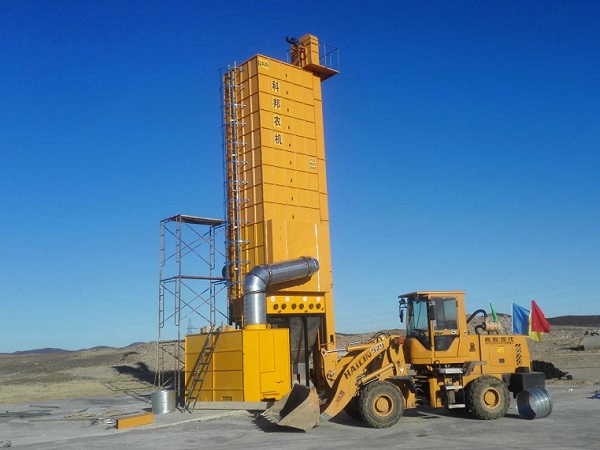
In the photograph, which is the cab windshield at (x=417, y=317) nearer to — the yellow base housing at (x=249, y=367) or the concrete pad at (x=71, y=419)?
the yellow base housing at (x=249, y=367)

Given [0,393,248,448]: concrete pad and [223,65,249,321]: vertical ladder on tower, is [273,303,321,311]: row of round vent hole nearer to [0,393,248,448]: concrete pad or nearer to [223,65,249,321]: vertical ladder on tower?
[223,65,249,321]: vertical ladder on tower

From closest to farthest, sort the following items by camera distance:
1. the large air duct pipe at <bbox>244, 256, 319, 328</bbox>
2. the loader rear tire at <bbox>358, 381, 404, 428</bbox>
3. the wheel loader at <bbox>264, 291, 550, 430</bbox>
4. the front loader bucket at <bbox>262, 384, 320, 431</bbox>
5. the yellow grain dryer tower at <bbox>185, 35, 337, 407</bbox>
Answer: the front loader bucket at <bbox>262, 384, 320, 431</bbox> < the loader rear tire at <bbox>358, 381, 404, 428</bbox> < the wheel loader at <bbox>264, 291, 550, 430</bbox> < the large air duct pipe at <bbox>244, 256, 319, 328</bbox> < the yellow grain dryer tower at <bbox>185, 35, 337, 407</bbox>

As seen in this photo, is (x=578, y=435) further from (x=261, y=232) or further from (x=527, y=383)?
(x=261, y=232)

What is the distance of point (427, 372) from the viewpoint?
15.2 meters

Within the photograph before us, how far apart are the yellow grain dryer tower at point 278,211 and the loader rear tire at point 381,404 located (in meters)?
6.06

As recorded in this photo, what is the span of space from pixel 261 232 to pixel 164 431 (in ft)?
32.6

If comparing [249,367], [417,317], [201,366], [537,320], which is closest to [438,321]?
[417,317]

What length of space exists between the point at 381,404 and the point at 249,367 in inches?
207

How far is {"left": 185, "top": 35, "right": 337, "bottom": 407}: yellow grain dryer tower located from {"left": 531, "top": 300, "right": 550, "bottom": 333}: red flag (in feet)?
36.4

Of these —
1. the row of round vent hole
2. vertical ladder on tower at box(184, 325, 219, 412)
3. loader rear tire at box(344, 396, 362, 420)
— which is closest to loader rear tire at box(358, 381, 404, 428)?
loader rear tire at box(344, 396, 362, 420)

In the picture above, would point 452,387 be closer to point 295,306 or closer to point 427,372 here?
point 427,372

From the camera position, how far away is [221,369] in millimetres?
18766

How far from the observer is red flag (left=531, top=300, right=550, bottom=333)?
1121 inches

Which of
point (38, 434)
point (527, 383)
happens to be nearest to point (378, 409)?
point (527, 383)
